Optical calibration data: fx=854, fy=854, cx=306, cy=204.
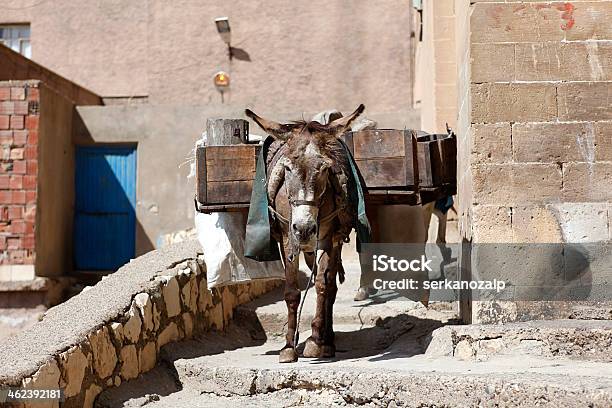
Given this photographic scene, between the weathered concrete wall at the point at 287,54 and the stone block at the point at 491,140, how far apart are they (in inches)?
379

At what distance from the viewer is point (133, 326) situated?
576cm

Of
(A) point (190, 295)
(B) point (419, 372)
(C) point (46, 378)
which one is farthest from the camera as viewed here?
(A) point (190, 295)

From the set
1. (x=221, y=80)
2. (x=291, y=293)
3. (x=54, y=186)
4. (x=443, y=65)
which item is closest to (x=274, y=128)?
(x=291, y=293)

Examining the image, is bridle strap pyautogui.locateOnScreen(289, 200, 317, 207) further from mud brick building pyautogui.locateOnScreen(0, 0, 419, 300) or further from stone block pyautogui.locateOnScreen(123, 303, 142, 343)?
mud brick building pyautogui.locateOnScreen(0, 0, 419, 300)

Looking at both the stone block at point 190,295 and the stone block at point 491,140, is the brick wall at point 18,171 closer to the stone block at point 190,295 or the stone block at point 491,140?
the stone block at point 190,295

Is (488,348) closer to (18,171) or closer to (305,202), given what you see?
(305,202)

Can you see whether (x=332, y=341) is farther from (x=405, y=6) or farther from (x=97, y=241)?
(x=405, y=6)

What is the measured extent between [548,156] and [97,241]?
906 cm

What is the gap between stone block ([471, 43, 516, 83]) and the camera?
587 cm

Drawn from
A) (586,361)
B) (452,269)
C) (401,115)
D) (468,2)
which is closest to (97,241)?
(401,115)

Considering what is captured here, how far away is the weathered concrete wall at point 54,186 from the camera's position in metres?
12.0

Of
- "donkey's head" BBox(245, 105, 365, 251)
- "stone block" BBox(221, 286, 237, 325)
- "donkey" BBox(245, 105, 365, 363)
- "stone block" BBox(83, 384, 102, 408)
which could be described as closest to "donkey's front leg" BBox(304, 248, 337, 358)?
"donkey" BBox(245, 105, 365, 363)

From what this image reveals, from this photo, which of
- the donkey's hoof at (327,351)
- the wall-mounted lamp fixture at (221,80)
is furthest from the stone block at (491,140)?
the wall-mounted lamp fixture at (221,80)

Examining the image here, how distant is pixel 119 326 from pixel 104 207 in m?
8.10
